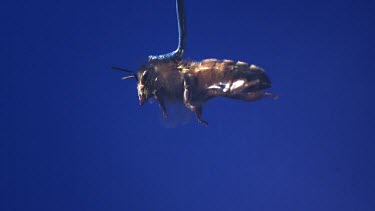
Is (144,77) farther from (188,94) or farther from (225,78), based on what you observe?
(225,78)

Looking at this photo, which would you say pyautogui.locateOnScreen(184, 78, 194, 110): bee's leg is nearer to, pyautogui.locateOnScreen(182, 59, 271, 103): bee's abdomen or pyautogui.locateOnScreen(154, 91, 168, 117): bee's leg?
pyautogui.locateOnScreen(182, 59, 271, 103): bee's abdomen

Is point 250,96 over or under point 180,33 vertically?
under

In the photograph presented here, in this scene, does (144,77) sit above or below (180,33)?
below

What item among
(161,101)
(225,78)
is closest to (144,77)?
(161,101)

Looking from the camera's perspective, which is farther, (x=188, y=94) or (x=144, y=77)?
(x=144, y=77)

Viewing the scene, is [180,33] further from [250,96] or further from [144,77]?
[250,96]

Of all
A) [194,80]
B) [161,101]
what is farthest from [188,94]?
[161,101]

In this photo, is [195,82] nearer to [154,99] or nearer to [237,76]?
[237,76]

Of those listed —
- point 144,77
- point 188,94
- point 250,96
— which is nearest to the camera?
point 250,96

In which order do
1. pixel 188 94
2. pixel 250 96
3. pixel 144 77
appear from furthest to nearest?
pixel 144 77, pixel 188 94, pixel 250 96

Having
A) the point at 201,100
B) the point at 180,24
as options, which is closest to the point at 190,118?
the point at 201,100
